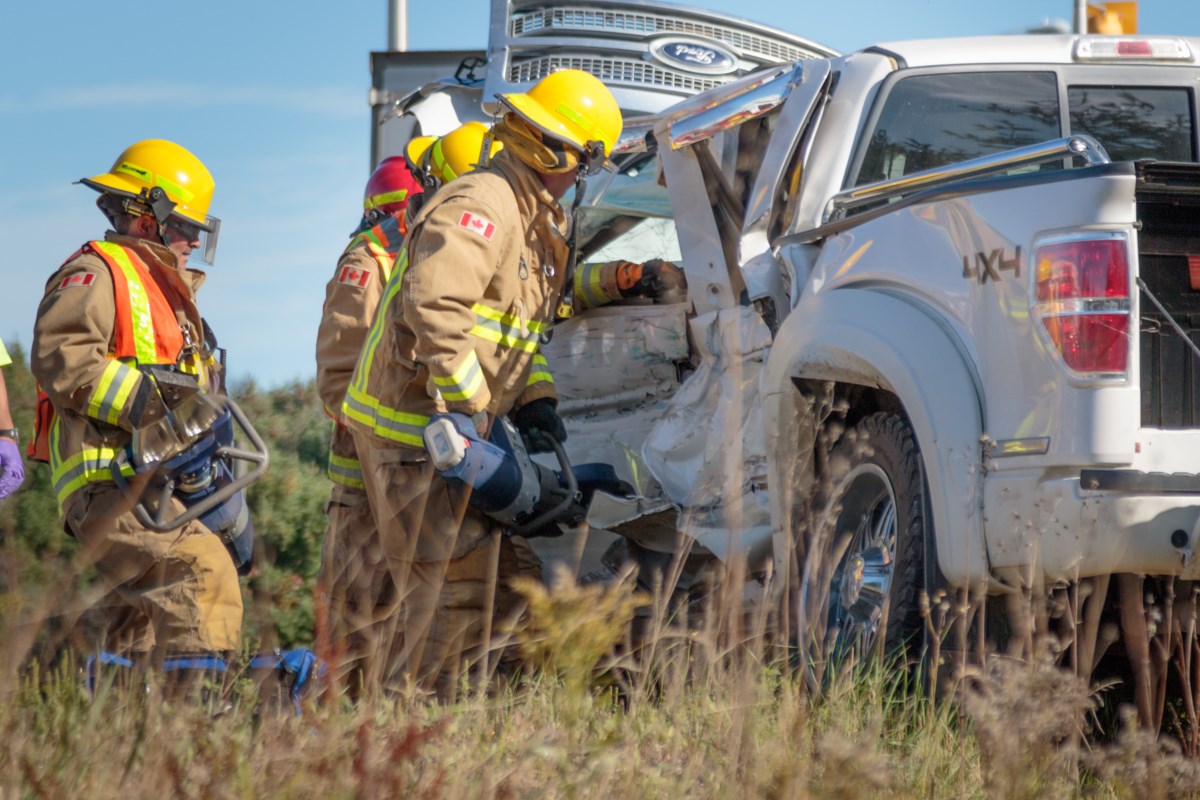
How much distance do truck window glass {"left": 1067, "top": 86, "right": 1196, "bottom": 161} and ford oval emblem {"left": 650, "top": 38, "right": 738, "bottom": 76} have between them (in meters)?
3.05

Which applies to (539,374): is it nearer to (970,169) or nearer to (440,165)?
(440,165)

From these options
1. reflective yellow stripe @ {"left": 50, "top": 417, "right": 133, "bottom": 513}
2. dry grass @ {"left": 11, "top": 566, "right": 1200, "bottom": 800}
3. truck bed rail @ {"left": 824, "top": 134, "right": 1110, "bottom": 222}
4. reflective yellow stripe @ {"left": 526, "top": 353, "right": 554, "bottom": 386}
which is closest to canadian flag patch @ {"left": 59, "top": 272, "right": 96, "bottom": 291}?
reflective yellow stripe @ {"left": 50, "top": 417, "right": 133, "bottom": 513}

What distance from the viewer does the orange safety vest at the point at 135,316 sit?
454 centimetres

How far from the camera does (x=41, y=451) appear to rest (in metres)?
4.80

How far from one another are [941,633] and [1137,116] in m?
2.17

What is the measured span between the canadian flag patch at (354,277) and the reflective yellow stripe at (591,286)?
0.82 m

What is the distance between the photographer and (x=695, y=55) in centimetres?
748

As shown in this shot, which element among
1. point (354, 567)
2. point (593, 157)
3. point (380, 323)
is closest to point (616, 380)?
point (593, 157)

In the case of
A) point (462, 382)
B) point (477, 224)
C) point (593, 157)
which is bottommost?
point (462, 382)

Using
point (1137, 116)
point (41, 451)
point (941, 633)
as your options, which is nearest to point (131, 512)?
point (41, 451)

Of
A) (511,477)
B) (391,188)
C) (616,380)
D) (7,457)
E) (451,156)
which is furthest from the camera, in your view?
(391,188)

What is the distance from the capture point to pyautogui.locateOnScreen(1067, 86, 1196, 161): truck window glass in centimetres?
459

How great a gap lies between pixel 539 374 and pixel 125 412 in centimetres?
136

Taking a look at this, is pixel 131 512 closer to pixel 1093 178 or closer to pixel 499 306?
pixel 499 306
